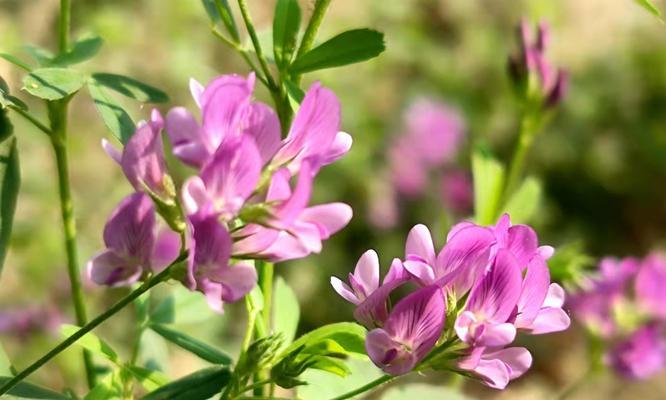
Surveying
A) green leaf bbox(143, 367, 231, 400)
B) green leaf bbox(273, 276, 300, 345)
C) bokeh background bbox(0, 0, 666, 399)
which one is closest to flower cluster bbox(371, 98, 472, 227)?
bokeh background bbox(0, 0, 666, 399)

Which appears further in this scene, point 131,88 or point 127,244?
point 131,88

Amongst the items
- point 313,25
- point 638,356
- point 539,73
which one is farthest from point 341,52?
point 638,356

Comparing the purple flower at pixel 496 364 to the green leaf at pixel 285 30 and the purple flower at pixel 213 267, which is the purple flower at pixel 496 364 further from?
the green leaf at pixel 285 30

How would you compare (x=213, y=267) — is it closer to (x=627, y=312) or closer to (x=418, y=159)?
(x=627, y=312)

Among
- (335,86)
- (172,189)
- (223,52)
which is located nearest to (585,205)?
(335,86)

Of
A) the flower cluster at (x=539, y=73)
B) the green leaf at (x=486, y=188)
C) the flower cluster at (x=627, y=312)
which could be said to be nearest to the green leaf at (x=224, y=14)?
the green leaf at (x=486, y=188)

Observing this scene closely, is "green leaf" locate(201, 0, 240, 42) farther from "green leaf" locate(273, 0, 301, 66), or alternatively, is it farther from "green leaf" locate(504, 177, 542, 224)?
"green leaf" locate(504, 177, 542, 224)
